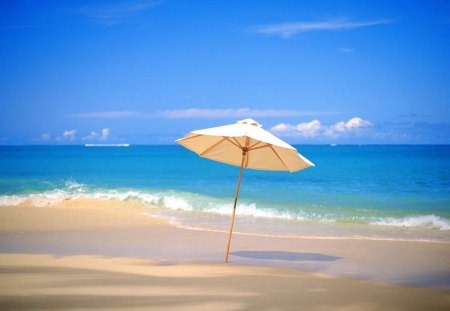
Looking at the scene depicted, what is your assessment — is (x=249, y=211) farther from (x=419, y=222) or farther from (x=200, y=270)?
(x=200, y=270)

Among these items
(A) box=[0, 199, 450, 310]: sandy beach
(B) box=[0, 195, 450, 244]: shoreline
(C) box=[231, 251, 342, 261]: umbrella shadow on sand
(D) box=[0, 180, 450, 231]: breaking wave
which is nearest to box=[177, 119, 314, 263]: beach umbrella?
(C) box=[231, 251, 342, 261]: umbrella shadow on sand

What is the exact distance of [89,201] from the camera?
1712cm

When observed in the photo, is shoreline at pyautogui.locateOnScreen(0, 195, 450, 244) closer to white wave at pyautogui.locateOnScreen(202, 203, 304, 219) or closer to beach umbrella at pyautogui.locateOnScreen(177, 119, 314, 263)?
white wave at pyautogui.locateOnScreen(202, 203, 304, 219)

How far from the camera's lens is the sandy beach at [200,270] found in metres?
5.37

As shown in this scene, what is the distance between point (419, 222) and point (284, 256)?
7772 mm

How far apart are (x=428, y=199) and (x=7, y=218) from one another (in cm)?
1777

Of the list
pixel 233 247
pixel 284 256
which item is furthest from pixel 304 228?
pixel 284 256

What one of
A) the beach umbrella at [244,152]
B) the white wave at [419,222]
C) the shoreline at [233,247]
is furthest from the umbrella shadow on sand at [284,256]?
the white wave at [419,222]

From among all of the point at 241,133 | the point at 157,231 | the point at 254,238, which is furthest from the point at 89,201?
the point at 241,133

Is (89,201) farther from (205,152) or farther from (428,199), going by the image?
(428,199)

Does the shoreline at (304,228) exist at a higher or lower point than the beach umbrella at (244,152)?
lower

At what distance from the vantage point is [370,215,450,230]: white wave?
14.0m

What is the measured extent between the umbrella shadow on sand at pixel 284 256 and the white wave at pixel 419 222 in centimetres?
587

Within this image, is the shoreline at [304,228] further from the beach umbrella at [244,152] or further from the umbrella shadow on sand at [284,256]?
the beach umbrella at [244,152]
